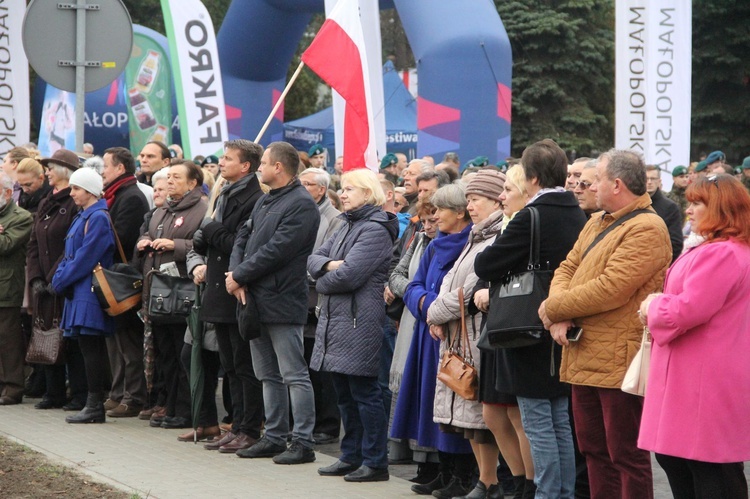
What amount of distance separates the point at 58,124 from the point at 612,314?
18.4 m

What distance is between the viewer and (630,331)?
5484mm

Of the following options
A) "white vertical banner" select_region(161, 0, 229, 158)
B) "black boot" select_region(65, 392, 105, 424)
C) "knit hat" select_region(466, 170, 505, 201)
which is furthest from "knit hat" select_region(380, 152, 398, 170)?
"knit hat" select_region(466, 170, 505, 201)

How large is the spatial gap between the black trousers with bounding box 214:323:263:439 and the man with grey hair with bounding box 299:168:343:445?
76cm

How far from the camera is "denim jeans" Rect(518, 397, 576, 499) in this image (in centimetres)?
588

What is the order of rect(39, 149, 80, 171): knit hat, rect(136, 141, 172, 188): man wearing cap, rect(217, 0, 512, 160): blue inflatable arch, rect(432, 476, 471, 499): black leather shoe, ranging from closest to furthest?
rect(432, 476, 471, 499): black leather shoe
rect(39, 149, 80, 171): knit hat
rect(136, 141, 172, 188): man wearing cap
rect(217, 0, 512, 160): blue inflatable arch

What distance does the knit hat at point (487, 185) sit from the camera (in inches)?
261

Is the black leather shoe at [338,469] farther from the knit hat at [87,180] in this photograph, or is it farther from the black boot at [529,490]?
the knit hat at [87,180]

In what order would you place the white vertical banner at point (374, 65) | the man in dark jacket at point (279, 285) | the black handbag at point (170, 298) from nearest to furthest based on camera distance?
the man in dark jacket at point (279, 285)
the black handbag at point (170, 298)
the white vertical banner at point (374, 65)

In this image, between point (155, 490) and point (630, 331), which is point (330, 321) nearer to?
point (155, 490)

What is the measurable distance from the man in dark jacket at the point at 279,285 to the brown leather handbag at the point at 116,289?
66.5 inches

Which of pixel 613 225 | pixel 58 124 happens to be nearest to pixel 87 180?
pixel 613 225

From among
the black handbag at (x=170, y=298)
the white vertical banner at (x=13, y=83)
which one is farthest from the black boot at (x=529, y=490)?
the white vertical banner at (x=13, y=83)

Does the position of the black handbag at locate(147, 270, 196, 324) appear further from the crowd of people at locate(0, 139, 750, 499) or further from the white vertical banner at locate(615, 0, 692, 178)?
the white vertical banner at locate(615, 0, 692, 178)

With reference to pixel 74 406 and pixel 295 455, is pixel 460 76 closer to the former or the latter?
pixel 74 406
